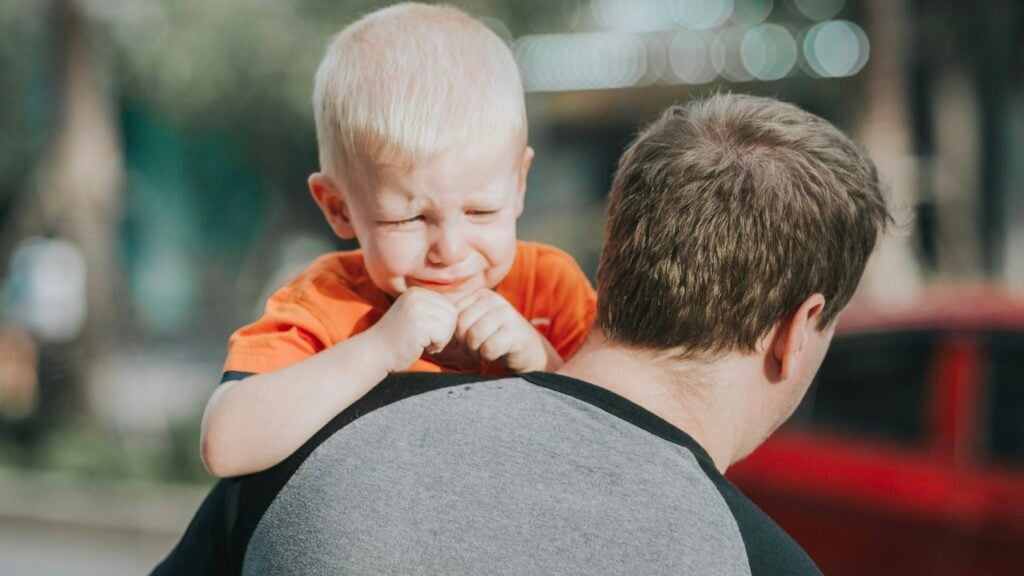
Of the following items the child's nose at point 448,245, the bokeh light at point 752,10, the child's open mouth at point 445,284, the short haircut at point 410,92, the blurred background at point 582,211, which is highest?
the short haircut at point 410,92

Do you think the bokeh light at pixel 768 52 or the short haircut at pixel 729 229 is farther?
the bokeh light at pixel 768 52

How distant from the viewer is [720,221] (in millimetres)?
1624

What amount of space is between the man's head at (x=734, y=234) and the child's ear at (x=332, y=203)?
465 mm

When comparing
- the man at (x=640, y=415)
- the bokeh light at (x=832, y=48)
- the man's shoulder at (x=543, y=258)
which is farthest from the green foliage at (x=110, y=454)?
the man at (x=640, y=415)

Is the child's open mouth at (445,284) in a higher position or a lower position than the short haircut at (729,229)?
lower

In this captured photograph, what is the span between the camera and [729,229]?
1623 millimetres

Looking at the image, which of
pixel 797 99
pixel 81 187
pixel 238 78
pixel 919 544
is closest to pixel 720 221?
pixel 919 544

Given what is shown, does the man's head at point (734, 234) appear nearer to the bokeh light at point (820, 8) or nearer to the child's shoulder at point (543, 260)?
the child's shoulder at point (543, 260)

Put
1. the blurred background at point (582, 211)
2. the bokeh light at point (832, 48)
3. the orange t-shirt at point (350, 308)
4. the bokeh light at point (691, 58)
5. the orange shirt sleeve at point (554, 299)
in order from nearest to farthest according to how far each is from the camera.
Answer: the orange t-shirt at point (350, 308) → the orange shirt sleeve at point (554, 299) → the blurred background at point (582, 211) → the bokeh light at point (832, 48) → the bokeh light at point (691, 58)

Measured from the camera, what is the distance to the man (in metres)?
1.43

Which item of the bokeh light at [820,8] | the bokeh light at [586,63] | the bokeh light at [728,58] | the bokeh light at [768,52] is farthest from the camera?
the bokeh light at [586,63]

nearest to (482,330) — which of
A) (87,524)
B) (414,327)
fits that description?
(414,327)

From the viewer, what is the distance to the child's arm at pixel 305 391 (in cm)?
160

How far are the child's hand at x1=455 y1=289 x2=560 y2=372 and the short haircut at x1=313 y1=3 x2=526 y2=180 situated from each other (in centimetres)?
25
